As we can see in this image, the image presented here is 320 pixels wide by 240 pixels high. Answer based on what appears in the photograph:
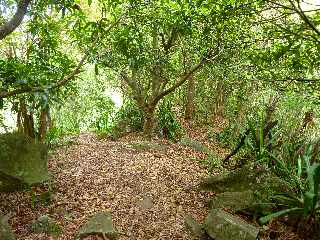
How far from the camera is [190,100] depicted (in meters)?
18.6

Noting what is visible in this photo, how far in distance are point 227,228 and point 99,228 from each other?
2325 millimetres

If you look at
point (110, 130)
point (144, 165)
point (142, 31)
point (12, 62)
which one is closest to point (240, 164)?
point (144, 165)

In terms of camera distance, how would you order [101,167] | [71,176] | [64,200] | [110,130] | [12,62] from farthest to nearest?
1. [110,130]
2. [101,167]
3. [71,176]
4. [64,200]
5. [12,62]

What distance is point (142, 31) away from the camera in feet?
41.3

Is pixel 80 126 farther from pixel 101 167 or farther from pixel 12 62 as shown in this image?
pixel 12 62

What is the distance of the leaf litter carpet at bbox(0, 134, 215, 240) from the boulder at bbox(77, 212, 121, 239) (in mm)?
169

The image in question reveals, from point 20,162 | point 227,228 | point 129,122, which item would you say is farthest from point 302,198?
point 129,122

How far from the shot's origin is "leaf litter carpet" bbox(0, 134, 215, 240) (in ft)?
25.7

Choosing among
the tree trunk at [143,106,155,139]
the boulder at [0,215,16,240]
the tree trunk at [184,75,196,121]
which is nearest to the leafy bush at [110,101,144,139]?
the tree trunk at [143,106,155,139]

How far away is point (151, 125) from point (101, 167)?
4483 millimetres

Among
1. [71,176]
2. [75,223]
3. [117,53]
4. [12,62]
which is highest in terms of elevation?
[117,53]

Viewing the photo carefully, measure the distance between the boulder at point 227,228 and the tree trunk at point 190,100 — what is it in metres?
10.8

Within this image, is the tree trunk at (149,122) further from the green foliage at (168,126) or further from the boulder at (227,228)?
the boulder at (227,228)

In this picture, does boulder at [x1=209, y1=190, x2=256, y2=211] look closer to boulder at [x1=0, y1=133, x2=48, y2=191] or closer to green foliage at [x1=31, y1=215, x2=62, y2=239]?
green foliage at [x1=31, y1=215, x2=62, y2=239]
